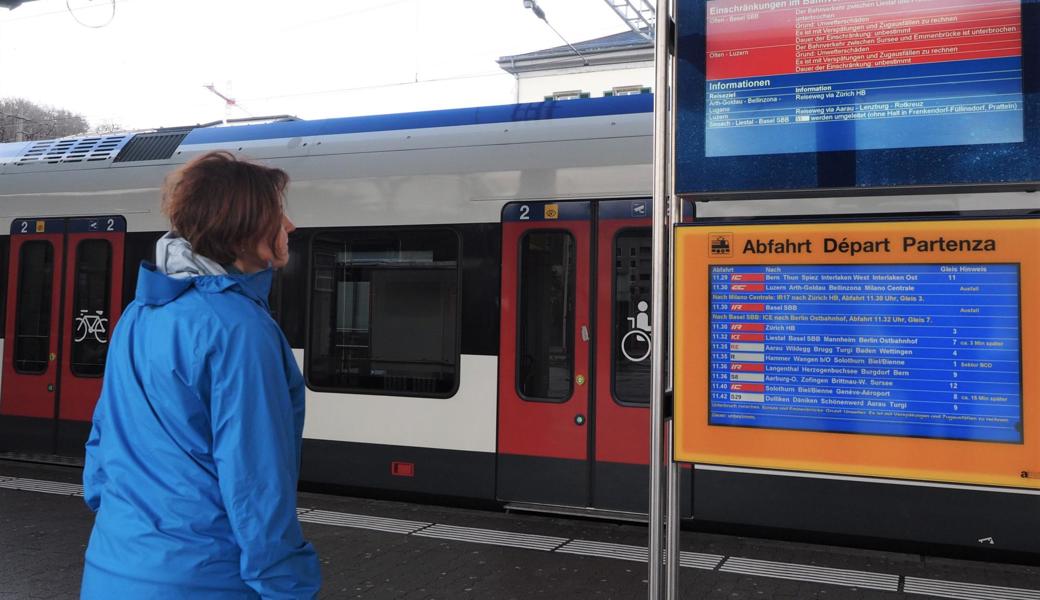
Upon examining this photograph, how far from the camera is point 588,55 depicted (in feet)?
122

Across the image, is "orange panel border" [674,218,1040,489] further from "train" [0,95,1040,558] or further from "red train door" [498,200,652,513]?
"red train door" [498,200,652,513]

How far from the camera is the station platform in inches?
188

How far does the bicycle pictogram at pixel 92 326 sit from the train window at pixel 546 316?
3993 mm

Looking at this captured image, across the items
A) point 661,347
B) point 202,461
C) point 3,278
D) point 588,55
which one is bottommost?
point 202,461

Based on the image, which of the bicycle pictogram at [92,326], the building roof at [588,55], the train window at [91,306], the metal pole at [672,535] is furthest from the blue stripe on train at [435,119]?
the building roof at [588,55]

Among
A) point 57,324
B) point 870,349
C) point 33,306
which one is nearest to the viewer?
point 870,349

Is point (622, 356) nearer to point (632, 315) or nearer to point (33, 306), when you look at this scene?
point (632, 315)

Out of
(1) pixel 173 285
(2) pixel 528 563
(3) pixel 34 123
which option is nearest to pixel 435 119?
(2) pixel 528 563

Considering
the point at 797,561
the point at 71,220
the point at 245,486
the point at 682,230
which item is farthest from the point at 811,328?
the point at 71,220

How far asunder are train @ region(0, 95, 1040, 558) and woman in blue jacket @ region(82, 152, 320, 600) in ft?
13.1

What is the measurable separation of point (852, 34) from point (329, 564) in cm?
421

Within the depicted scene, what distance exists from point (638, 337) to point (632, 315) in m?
0.16

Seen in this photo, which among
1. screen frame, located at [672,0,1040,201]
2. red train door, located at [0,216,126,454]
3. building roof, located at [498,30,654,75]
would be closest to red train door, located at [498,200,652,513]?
screen frame, located at [672,0,1040,201]

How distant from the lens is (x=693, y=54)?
2.70 metres
